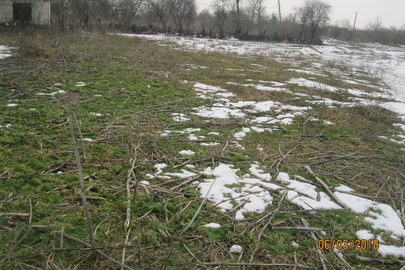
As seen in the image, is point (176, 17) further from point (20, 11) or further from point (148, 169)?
point (148, 169)

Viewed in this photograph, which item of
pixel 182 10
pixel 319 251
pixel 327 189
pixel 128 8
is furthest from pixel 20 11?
pixel 182 10

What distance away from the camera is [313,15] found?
42125 mm

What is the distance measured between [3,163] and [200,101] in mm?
3963

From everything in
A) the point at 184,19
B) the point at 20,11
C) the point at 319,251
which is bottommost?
the point at 319,251

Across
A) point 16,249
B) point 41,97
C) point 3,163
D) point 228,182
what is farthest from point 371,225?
point 41,97

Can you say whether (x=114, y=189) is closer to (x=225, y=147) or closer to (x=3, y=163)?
(x=3, y=163)

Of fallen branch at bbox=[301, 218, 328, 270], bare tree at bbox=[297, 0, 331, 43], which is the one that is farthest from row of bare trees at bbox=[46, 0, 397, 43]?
fallen branch at bbox=[301, 218, 328, 270]

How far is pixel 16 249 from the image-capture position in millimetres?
1862
